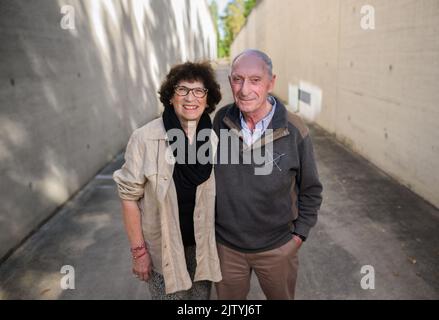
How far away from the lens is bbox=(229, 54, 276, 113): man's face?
191 centimetres

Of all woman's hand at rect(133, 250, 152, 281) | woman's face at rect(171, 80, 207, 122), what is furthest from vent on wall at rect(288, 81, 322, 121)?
woman's hand at rect(133, 250, 152, 281)

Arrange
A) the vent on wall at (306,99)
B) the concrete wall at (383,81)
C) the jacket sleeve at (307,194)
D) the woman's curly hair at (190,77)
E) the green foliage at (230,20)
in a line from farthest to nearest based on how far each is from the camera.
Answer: the green foliage at (230,20)
the vent on wall at (306,99)
the concrete wall at (383,81)
the jacket sleeve at (307,194)
the woman's curly hair at (190,77)

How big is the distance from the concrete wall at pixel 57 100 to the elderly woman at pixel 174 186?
365mm

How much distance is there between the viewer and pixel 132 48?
8.94 metres

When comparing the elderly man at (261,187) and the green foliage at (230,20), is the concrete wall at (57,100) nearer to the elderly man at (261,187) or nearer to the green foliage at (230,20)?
the elderly man at (261,187)

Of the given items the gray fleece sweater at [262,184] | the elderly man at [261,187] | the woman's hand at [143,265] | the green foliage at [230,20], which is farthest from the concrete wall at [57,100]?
the green foliage at [230,20]

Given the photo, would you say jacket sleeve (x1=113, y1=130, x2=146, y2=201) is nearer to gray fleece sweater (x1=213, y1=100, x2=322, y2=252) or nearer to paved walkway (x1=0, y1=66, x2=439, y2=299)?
Answer: gray fleece sweater (x1=213, y1=100, x2=322, y2=252)

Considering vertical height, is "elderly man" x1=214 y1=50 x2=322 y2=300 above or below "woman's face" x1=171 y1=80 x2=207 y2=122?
below

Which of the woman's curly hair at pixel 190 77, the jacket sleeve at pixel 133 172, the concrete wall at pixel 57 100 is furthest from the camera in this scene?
the concrete wall at pixel 57 100

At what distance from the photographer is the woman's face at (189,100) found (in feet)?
6.17

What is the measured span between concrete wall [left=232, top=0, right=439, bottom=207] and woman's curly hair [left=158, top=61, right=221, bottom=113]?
3.64m

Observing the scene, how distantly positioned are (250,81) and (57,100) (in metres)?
3.89
